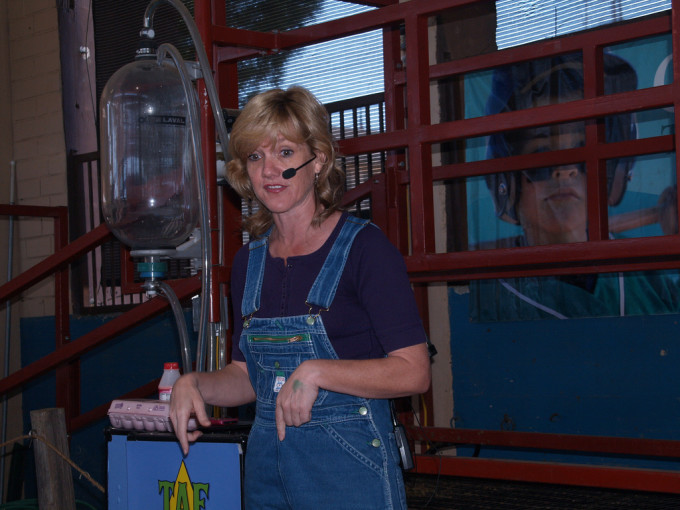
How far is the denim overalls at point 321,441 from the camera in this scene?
1.82 m

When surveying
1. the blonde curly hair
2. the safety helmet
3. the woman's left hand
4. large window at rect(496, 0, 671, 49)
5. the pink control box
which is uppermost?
large window at rect(496, 0, 671, 49)

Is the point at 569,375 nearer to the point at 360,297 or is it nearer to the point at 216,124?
the point at 216,124

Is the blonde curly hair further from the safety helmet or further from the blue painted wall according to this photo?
the blue painted wall

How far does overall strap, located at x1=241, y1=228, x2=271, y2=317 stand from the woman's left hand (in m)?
0.34

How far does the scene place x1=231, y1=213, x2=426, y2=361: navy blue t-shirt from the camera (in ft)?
5.79

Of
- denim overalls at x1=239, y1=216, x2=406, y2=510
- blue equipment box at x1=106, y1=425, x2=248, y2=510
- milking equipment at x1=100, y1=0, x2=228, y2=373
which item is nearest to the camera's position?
denim overalls at x1=239, y1=216, x2=406, y2=510

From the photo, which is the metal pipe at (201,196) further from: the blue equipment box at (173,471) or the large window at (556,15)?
the large window at (556,15)

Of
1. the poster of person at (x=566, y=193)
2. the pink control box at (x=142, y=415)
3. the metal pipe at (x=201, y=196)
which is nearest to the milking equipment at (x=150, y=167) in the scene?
the metal pipe at (x=201, y=196)

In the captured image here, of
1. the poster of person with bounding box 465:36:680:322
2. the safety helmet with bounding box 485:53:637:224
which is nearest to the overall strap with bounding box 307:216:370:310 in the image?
the poster of person with bounding box 465:36:680:322

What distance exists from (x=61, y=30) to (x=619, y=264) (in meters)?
6.15

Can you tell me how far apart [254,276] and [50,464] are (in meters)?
1.82

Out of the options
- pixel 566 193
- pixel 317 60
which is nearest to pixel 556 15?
pixel 566 193

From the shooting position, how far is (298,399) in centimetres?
167

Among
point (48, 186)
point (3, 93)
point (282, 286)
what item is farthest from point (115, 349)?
point (282, 286)
